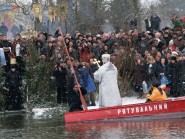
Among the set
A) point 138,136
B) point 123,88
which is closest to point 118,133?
point 138,136

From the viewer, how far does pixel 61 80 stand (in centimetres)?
2394

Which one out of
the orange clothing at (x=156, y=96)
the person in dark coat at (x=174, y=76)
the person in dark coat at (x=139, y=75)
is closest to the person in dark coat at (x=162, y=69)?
the person in dark coat at (x=174, y=76)

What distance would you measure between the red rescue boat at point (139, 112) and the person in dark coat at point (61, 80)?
17.8 ft

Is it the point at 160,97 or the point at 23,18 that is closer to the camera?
the point at 160,97

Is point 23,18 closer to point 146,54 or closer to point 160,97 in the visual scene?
point 146,54

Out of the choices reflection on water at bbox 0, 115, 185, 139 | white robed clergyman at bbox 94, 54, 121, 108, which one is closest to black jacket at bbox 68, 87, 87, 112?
reflection on water at bbox 0, 115, 185, 139

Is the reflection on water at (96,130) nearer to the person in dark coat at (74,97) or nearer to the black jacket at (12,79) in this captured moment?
the person in dark coat at (74,97)

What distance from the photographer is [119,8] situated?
169ft

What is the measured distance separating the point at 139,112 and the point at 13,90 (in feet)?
23.9

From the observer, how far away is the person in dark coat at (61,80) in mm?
23828

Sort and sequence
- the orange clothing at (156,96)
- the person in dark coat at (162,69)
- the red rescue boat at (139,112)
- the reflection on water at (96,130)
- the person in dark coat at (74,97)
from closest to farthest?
1. the reflection on water at (96,130)
2. the red rescue boat at (139,112)
3. the orange clothing at (156,96)
4. the person in dark coat at (74,97)
5. the person in dark coat at (162,69)

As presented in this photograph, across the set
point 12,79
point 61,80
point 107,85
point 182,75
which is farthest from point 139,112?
point 12,79

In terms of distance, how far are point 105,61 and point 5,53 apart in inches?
288

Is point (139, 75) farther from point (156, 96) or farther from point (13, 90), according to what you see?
point (156, 96)
